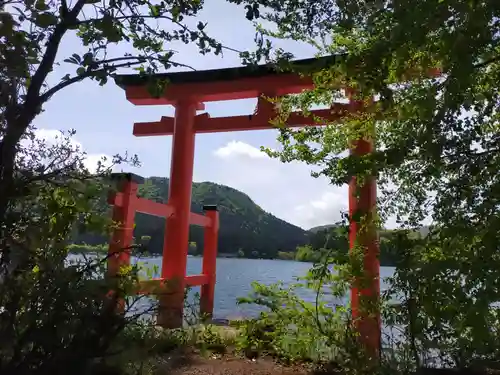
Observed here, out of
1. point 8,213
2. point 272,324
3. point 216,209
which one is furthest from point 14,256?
point 216,209

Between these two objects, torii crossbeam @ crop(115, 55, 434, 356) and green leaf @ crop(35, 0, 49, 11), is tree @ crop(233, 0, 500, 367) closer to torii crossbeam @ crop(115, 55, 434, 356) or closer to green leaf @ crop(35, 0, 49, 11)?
green leaf @ crop(35, 0, 49, 11)

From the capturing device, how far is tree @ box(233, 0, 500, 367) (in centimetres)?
179

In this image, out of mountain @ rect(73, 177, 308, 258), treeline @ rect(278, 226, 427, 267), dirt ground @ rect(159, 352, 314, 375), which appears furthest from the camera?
mountain @ rect(73, 177, 308, 258)

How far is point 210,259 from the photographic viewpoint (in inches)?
316

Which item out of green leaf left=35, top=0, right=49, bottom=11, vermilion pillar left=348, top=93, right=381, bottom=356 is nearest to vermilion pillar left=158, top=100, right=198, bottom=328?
vermilion pillar left=348, top=93, right=381, bottom=356

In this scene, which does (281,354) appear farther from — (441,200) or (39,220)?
(39,220)

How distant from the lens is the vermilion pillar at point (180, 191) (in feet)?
19.1

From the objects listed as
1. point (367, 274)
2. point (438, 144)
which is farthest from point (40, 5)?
point (367, 274)

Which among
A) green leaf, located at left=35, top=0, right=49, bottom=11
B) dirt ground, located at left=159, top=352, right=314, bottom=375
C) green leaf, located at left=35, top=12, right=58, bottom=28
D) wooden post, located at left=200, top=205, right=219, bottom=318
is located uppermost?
green leaf, located at left=35, top=0, right=49, bottom=11

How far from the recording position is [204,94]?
5859mm

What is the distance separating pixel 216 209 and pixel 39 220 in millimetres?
6648

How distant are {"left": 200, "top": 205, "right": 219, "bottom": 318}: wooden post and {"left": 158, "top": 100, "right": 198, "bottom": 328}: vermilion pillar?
192 centimetres

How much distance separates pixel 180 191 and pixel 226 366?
298cm

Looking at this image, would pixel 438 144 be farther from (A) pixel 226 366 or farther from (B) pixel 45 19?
(A) pixel 226 366
